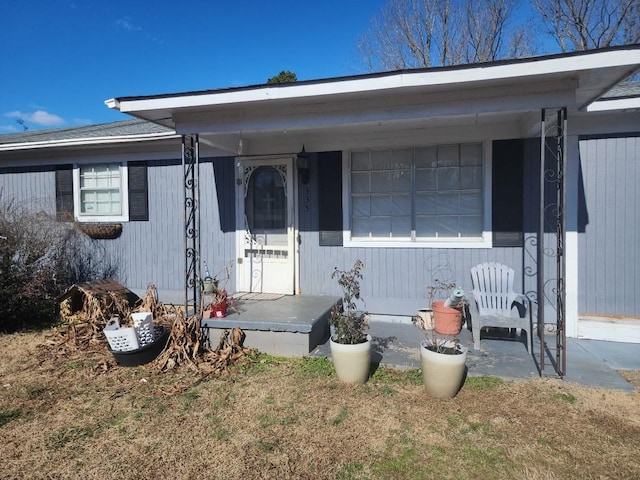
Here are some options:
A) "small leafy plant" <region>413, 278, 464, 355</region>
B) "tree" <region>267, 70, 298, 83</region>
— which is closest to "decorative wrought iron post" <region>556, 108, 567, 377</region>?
"small leafy plant" <region>413, 278, 464, 355</region>

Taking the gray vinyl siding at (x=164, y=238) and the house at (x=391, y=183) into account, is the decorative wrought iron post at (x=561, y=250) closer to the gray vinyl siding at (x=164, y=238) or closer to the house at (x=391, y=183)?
the house at (x=391, y=183)

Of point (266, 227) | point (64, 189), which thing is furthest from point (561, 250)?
point (64, 189)

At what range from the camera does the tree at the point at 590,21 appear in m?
12.2

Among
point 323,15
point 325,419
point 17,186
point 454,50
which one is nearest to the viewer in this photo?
point 325,419

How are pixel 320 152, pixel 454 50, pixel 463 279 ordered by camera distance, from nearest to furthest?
pixel 463 279
pixel 320 152
pixel 454 50

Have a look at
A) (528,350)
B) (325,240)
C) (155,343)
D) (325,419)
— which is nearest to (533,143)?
(528,350)

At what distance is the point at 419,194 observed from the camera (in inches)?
205

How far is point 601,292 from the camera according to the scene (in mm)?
4613

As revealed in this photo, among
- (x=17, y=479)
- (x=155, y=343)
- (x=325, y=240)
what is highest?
(x=325, y=240)

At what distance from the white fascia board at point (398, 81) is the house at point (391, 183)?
12 millimetres

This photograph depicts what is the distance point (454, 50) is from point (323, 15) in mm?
4947

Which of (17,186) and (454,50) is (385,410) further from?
(454,50)

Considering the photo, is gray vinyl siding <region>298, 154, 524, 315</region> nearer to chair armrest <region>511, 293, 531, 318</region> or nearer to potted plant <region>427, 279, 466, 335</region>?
chair armrest <region>511, 293, 531, 318</region>

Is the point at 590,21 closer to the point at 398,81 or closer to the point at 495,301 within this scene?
the point at 495,301
